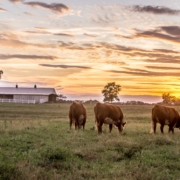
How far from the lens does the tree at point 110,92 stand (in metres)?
112

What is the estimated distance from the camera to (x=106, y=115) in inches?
679

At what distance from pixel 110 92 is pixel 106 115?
317 feet

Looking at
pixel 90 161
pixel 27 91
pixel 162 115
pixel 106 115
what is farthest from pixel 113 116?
pixel 27 91

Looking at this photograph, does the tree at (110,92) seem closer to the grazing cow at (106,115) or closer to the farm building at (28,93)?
the farm building at (28,93)

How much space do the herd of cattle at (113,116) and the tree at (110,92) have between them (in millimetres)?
92824

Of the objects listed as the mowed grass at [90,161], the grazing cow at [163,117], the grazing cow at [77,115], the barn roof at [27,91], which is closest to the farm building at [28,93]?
the barn roof at [27,91]

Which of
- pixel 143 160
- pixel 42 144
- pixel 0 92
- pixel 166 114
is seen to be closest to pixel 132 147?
pixel 143 160

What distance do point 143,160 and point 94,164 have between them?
172 cm

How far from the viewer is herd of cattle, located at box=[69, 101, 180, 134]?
670 inches

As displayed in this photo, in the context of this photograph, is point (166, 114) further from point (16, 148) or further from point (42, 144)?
point (16, 148)

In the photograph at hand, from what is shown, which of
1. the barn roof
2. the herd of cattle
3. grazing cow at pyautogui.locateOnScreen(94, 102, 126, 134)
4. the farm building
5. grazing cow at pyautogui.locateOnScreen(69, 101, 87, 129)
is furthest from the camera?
the barn roof

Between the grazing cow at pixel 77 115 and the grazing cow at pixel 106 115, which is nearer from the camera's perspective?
the grazing cow at pixel 106 115

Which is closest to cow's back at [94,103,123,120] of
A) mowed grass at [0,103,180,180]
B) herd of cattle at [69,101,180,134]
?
herd of cattle at [69,101,180,134]

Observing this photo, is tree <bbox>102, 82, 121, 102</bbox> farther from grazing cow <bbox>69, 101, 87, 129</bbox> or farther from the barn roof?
grazing cow <bbox>69, 101, 87, 129</bbox>
